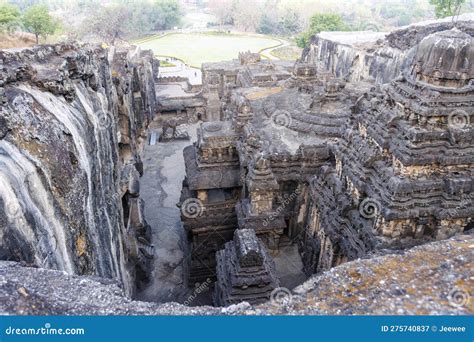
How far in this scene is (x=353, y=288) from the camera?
218 inches

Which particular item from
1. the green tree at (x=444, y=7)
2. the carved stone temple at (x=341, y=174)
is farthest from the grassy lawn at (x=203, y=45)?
the carved stone temple at (x=341, y=174)

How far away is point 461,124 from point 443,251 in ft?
15.2

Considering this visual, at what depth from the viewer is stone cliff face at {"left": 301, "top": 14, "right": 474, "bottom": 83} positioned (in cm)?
3106

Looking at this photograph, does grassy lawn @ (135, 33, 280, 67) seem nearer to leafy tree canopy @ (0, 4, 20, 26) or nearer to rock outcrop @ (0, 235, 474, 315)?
leafy tree canopy @ (0, 4, 20, 26)

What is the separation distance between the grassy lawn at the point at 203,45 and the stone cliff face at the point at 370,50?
21368 mm

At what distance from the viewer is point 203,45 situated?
7475 cm

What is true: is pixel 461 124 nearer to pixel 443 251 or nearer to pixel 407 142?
pixel 407 142

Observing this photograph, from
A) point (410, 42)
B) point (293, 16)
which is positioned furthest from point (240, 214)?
point (293, 16)

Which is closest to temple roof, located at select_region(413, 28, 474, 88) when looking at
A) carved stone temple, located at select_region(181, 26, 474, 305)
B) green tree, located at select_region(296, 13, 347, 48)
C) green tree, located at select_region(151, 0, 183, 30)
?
carved stone temple, located at select_region(181, 26, 474, 305)

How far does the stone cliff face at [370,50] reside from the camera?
31062mm

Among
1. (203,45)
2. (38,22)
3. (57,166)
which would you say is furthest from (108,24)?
(57,166)

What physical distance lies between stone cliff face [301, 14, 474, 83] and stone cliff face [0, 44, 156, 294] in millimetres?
20955

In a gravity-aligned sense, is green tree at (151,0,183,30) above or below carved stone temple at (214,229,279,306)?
above

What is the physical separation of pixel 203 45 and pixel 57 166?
71.8m
